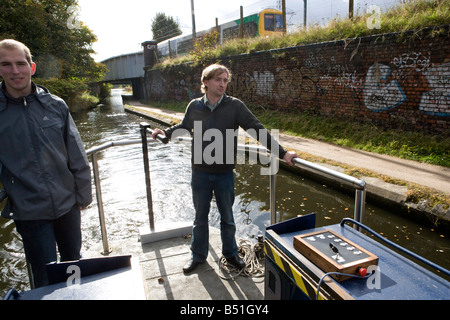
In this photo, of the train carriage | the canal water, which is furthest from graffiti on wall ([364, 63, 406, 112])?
the train carriage

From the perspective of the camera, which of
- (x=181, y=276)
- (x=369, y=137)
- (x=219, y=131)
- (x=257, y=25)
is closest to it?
(x=219, y=131)

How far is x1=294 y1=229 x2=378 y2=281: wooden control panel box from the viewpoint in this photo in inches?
55.9

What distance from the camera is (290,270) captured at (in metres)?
1.62

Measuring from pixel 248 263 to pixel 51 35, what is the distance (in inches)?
874

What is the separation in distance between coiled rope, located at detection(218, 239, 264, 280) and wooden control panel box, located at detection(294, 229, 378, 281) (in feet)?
3.08

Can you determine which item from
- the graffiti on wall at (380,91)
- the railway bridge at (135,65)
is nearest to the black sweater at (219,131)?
the graffiti on wall at (380,91)

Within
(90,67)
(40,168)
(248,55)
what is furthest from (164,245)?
(90,67)

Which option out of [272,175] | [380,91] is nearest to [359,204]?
[272,175]

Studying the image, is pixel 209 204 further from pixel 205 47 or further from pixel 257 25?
pixel 205 47

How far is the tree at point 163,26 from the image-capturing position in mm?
53272

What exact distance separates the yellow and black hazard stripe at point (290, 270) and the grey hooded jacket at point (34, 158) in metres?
1.22

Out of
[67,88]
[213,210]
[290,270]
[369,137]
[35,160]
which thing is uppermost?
[67,88]

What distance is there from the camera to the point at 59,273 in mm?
1354

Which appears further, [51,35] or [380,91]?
[51,35]
